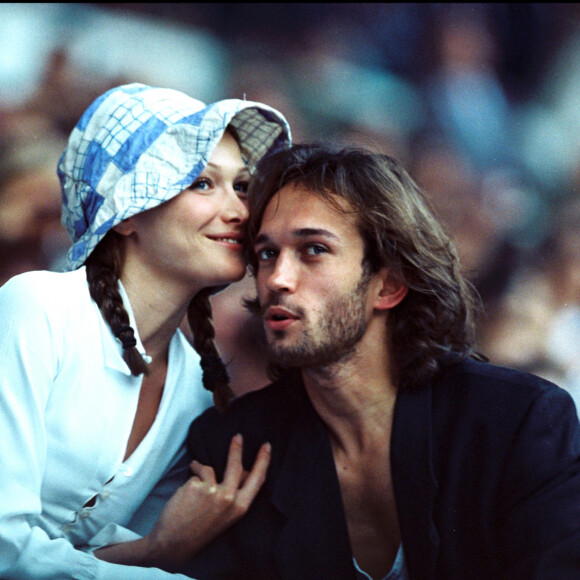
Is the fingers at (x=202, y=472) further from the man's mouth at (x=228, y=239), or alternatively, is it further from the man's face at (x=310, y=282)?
the man's mouth at (x=228, y=239)

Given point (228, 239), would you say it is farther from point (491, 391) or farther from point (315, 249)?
point (491, 391)

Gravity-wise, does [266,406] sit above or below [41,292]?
below

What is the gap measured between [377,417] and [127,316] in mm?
549

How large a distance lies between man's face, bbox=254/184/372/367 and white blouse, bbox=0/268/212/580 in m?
0.31

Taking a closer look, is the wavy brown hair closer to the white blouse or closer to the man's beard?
the white blouse

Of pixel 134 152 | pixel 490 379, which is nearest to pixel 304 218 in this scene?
pixel 134 152

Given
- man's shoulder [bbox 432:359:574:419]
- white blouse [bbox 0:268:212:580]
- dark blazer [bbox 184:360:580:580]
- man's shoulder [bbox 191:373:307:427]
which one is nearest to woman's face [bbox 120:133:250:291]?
white blouse [bbox 0:268:212:580]

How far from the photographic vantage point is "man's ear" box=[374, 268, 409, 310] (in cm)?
142

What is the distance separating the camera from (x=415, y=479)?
49.2 inches

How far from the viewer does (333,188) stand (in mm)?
1400

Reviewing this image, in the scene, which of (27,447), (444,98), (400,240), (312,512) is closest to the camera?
(27,447)

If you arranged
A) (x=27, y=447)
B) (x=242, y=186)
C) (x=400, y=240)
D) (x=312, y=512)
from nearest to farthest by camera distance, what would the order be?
(x=27, y=447), (x=312, y=512), (x=400, y=240), (x=242, y=186)

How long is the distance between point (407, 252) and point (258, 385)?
0.62 meters

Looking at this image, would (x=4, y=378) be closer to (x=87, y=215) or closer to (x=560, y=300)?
(x=87, y=215)
